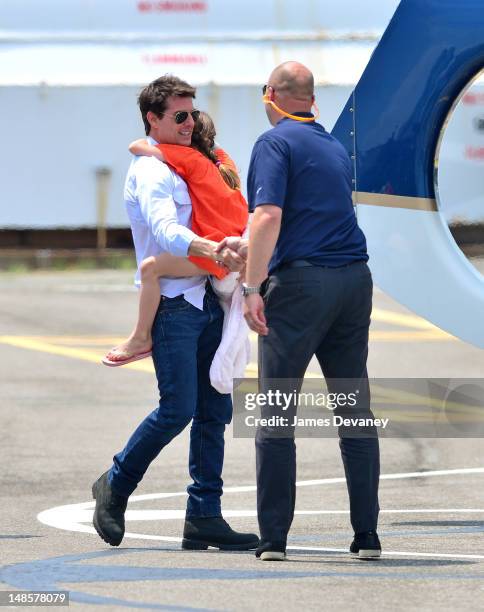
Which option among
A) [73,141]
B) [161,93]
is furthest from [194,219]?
[73,141]

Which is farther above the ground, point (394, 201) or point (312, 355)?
point (394, 201)

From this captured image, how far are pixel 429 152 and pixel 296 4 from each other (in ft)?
34.7

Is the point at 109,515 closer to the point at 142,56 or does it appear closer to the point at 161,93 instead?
the point at 161,93

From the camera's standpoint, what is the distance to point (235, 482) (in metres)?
7.65

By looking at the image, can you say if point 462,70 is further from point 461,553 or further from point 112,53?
point 112,53

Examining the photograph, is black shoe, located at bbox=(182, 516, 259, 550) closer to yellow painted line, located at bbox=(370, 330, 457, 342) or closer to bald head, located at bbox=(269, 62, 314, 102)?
bald head, located at bbox=(269, 62, 314, 102)

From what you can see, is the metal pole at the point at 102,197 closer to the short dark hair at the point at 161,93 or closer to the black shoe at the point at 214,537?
the short dark hair at the point at 161,93

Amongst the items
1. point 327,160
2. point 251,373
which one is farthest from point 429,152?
point 251,373

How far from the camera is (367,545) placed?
221 inches

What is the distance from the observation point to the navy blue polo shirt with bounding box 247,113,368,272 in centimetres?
553

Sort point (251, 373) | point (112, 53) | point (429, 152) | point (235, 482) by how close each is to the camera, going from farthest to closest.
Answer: point (112, 53), point (251, 373), point (235, 482), point (429, 152)

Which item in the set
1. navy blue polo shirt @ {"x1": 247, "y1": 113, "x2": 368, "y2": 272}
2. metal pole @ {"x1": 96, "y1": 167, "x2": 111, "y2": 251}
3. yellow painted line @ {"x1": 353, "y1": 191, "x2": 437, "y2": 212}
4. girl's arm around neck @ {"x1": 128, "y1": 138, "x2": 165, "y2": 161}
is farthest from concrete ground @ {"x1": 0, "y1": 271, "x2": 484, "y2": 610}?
metal pole @ {"x1": 96, "y1": 167, "x2": 111, "y2": 251}

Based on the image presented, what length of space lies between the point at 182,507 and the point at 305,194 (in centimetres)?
200

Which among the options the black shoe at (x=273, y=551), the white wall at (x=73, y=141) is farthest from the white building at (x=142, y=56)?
the black shoe at (x=273, y=551)
